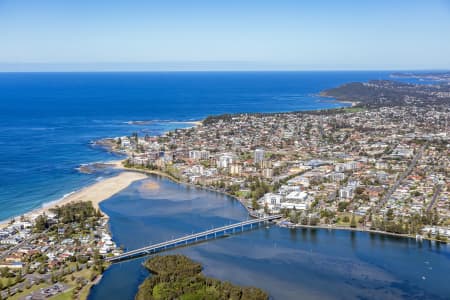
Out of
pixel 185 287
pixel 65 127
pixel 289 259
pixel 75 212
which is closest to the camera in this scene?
pixel 185 287

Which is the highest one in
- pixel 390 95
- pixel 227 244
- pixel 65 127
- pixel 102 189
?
pixel 390 95

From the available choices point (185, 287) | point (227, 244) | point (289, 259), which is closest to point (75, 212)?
point (227, 244)

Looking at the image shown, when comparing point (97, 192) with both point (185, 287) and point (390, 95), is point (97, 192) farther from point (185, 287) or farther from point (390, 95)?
point (390, 95)

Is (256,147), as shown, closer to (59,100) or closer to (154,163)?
(154,163)

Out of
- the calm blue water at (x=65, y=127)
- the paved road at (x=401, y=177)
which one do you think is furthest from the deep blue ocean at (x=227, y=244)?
the paved road at (x=401, y=177)

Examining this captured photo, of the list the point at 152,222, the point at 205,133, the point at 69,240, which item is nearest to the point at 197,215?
the point at 152,222

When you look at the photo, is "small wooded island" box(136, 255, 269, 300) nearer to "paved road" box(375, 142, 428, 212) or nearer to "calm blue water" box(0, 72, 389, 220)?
"calm blue water" box(0, 72, 389, 220)
